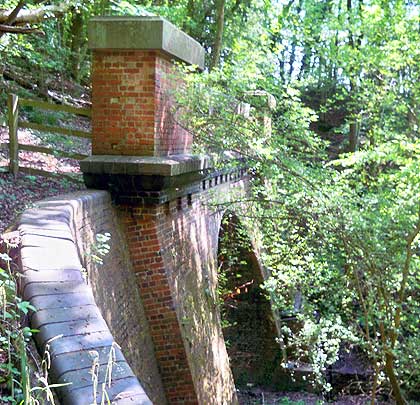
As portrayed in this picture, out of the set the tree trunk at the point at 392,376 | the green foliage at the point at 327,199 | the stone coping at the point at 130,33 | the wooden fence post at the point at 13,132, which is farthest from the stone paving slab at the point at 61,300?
the tree trunk at the point at 392,376

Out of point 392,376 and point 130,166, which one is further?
point 392,376

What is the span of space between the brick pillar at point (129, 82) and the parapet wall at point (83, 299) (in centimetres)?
82

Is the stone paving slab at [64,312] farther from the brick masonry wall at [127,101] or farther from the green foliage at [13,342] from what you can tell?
the brick masonry wall at [127,101]

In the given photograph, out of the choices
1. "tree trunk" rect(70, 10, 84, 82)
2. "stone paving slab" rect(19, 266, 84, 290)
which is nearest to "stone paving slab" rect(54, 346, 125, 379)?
"stone paving slab" rect(19, 266, 84, 290)

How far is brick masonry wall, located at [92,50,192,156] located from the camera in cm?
612

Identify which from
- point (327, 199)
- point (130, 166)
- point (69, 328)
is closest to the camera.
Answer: point (69, 328)

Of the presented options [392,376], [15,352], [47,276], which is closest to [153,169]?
[47,276]

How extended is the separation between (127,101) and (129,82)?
21 centimetres

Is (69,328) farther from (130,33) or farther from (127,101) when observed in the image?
(130,33)

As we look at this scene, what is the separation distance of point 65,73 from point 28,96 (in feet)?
12.2

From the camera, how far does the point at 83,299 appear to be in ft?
10.4

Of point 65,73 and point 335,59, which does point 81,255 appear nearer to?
point 335,59

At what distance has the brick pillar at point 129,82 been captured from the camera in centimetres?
597

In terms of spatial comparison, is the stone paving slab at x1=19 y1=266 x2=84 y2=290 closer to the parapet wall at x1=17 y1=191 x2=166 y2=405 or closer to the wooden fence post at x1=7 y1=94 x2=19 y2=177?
the parapet wall at x1=17 y1=191 x2=166 y2=405
